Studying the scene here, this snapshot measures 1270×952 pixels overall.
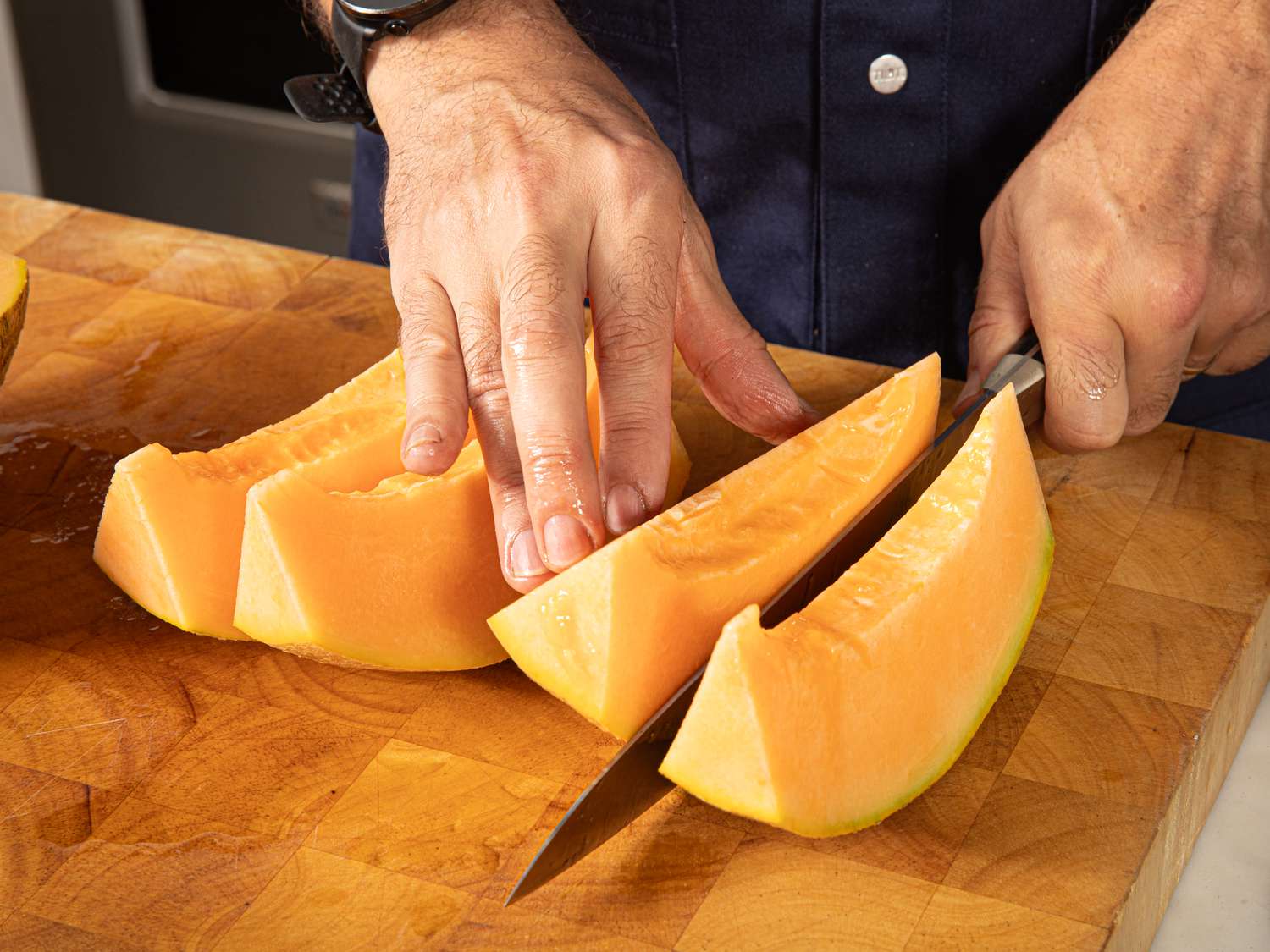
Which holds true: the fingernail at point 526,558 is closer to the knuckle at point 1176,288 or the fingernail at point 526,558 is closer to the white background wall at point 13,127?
the knuckle at point 1176,288

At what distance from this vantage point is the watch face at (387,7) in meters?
1.56

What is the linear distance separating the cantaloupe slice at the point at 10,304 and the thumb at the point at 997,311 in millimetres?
1081

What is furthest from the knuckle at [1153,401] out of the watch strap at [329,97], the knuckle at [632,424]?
the watch strap at [329,97]

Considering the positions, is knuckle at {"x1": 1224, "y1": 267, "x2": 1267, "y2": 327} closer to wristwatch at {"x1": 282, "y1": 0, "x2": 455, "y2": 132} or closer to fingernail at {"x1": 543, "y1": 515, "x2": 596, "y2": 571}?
fingernail at {"x1": 543, "y1": 515, "x2": 596, "y2": 571}

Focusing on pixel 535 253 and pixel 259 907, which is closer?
pixel 259 907

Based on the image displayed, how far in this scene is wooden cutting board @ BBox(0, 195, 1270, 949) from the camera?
1077 mm

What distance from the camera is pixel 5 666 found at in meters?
1.32

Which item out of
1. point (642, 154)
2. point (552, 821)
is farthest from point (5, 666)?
point (642, 154)

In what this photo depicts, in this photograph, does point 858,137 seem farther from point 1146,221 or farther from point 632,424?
point 632,424

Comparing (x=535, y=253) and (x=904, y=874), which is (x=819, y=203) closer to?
(x=535, y=253)

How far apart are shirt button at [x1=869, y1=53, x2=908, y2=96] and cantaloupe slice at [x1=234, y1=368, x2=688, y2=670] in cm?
81

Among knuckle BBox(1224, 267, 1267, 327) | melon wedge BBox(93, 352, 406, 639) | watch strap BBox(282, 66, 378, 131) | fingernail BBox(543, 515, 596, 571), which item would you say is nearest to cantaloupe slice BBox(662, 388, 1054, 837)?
fingernail BBox(543, 515, 596, 571)

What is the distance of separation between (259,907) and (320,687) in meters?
0.26

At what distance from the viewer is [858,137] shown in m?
1.81
